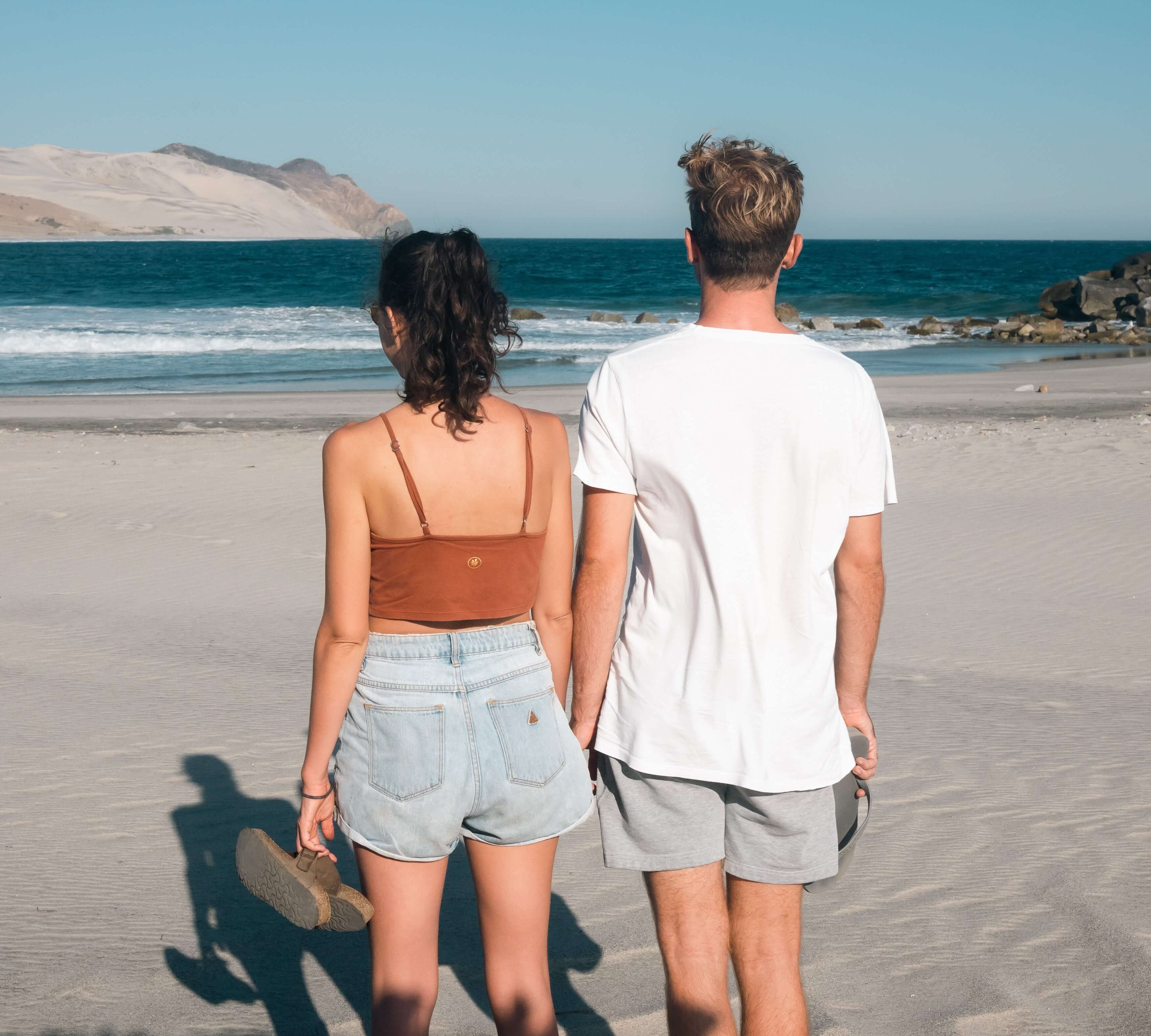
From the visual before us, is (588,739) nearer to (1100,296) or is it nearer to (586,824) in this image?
(586,824)

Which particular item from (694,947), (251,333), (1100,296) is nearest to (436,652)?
(694,947)

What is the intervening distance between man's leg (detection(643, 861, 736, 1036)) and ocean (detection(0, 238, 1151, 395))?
126 cm

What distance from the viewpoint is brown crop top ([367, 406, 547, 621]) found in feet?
6.57

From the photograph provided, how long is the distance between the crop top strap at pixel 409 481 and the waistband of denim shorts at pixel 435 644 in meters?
0.19

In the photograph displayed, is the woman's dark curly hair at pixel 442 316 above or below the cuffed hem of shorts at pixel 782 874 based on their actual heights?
above

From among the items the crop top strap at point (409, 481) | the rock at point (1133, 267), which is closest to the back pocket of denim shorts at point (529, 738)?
the crop top strap at point (409, 481)

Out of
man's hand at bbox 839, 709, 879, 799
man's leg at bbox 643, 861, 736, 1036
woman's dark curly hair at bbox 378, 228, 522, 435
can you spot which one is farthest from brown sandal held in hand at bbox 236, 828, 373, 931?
man's hand at bbox 839, 709, 879, 799

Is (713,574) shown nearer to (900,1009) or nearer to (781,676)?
(781,676)

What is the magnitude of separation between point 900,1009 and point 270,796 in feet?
8.21

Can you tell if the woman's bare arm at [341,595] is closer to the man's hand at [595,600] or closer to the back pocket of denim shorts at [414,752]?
the back pocket of denim shorts at [414,752]

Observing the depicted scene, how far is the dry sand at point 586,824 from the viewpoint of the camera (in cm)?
301

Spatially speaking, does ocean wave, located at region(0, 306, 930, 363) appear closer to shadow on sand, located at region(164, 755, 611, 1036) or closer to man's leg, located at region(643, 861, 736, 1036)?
shadow on sand, located at region(164, 755, 611, 1036)

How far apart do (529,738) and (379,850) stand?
13.3 inches

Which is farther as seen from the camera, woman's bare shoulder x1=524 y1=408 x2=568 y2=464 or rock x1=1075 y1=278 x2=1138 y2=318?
rock x1=1075 y1=278 x2=1138 y2=318
